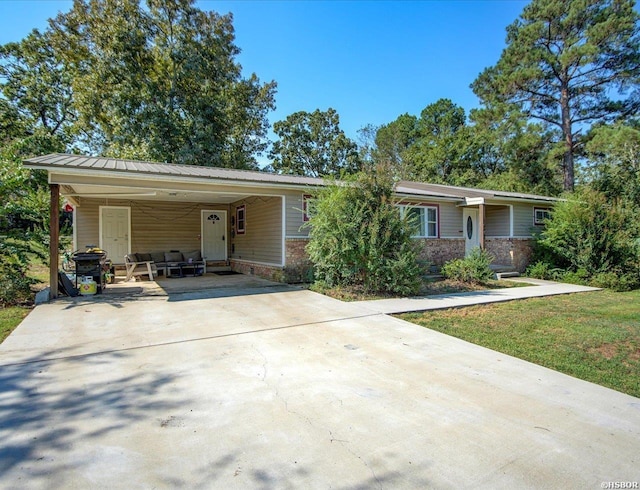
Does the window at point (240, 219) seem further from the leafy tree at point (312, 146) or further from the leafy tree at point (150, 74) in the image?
the leafy tree at point (312, 146)

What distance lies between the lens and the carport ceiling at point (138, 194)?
29.0ft

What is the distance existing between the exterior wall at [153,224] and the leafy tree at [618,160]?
1845cm

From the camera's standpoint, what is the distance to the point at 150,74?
19.3 m

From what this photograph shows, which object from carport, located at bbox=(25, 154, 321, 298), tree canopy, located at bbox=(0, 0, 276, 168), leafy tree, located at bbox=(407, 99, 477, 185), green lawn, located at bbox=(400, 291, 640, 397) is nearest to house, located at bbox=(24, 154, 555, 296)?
carport, located at bbox=(25, 154, 321, 298)

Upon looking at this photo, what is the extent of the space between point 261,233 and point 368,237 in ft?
15.0

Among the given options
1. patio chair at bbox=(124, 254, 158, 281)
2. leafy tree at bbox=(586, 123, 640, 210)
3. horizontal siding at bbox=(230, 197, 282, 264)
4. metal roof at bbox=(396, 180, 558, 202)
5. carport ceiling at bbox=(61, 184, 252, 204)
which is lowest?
patio chair at bbox=(124, 254, 158, 281)

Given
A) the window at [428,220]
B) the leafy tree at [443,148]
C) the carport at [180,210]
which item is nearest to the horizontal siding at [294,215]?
the carport at [180,210]

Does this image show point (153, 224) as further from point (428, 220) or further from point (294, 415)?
point (294, 415)

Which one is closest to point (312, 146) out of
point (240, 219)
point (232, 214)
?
point (232, 214)

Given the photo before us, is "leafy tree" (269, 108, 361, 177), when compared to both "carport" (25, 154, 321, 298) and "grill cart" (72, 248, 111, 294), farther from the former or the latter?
"grill cart" (72, 248, 111, 294)

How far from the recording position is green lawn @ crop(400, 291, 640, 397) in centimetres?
414

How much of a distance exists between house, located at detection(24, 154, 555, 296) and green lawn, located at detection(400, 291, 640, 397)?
3.02 meters

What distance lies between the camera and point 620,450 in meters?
2.49

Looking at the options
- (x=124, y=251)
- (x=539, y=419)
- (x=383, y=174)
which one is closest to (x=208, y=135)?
(x=124, y=251)
